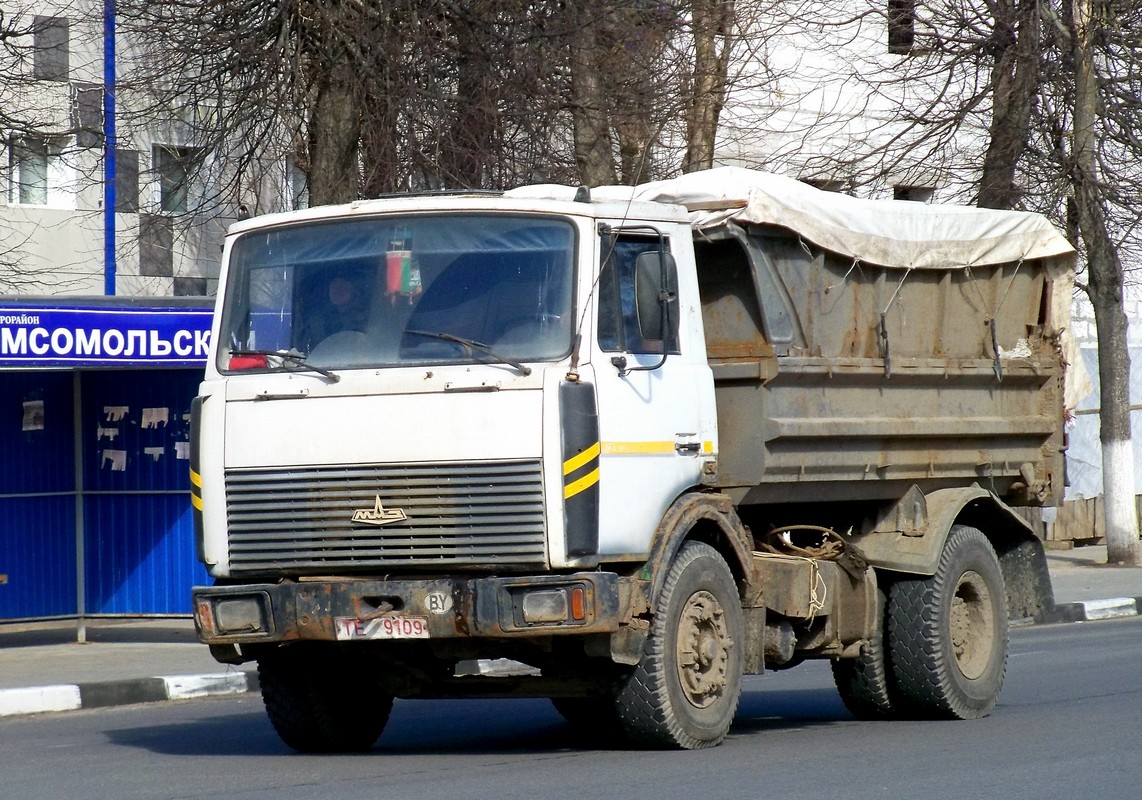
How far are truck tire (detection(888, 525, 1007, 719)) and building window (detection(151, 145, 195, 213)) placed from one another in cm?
976

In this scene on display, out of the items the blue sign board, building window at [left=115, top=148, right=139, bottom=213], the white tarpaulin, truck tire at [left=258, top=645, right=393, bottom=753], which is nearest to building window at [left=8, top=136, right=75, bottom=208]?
building window at [left=115, top=148, right=139, bottom=213]

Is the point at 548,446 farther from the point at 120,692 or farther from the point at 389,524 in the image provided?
the point at 120,692

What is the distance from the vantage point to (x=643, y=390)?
776cm

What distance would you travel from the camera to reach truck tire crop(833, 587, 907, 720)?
974 centimetres

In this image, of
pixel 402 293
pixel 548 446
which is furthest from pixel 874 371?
pixel 402 293

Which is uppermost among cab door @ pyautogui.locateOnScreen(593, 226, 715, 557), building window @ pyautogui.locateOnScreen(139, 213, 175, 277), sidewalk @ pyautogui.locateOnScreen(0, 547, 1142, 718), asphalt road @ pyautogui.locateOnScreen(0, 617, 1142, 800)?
building window @ pyautogui.locateOnScreen(139, 213, 175, 277)

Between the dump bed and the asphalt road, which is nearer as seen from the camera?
the asphalt road

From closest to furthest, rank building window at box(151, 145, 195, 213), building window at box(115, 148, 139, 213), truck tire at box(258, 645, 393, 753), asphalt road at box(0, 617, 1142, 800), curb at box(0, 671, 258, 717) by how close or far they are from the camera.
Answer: asphalt road at box(0, 617, 1142, 800), truck tire at box(258, 645, 393, 753), curb at box(0, 671, 258, 717), building window at box(151, 145, 195, 213), building window at box(115, 148, 139, 213)

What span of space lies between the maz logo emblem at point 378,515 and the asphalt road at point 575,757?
107cm

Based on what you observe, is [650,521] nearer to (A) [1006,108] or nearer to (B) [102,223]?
(A) [1006,108]

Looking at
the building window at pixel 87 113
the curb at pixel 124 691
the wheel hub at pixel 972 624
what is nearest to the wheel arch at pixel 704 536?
the wheel hub at pixel 972 624

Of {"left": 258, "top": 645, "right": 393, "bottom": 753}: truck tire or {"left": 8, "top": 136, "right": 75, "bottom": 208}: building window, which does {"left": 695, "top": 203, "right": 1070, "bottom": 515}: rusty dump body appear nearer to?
{"left": 258, "top": 645, "right": 393, "bottom": 753}: truck tire

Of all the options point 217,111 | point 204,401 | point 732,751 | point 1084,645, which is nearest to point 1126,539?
point 1084,645

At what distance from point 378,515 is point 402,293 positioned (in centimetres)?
100
